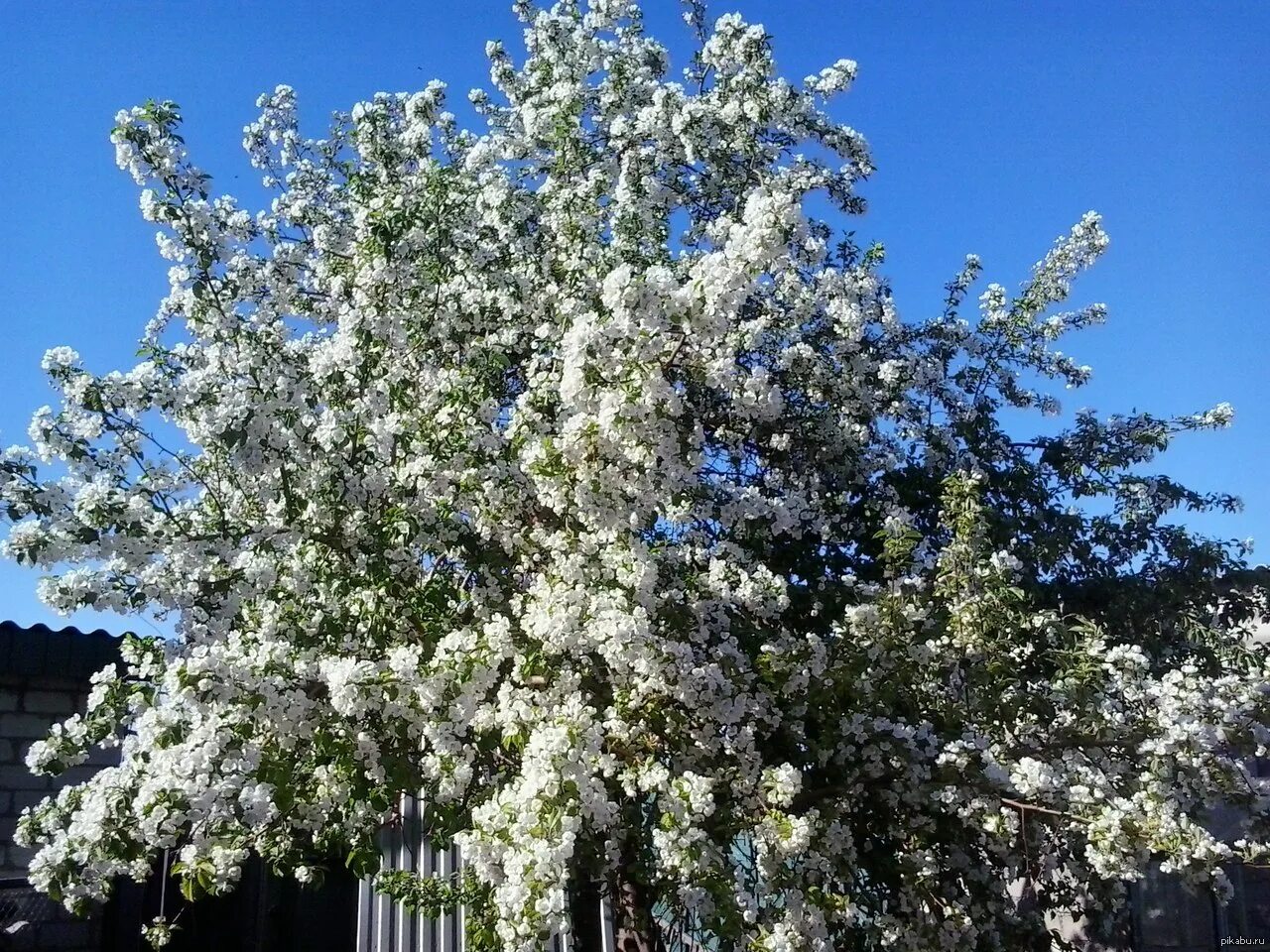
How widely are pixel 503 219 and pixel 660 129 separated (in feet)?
3.46

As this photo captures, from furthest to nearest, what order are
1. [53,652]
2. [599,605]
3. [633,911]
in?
[53,652] → [633,911] → [599,605]

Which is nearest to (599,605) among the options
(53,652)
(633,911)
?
(633,911)

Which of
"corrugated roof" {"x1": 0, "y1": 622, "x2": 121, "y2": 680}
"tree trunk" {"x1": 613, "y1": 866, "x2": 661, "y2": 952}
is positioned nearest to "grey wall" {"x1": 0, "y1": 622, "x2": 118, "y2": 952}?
"corrugated roof" {"x1": 0, "y1": 622, "x2": 121, "y2": 680}

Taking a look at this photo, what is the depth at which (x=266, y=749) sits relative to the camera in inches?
175

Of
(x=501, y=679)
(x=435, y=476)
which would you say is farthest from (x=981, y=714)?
(x=435, y=476)

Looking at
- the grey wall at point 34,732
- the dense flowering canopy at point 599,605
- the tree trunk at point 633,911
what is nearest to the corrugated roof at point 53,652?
the grey wall at point 34,732

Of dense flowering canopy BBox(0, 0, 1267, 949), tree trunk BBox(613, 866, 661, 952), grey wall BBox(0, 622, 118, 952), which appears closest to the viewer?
dense flowering canopy BBox(0, 0, 1267, 949)

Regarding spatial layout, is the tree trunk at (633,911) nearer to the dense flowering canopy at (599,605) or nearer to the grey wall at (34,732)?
the dense flowering canopy at (599,605)

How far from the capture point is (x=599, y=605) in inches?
174

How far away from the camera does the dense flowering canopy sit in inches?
168

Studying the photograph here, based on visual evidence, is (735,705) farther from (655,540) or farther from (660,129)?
(660,129)

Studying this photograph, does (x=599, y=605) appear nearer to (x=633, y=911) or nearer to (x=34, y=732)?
(x=633, y=911)

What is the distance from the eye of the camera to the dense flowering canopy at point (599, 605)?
4277mm

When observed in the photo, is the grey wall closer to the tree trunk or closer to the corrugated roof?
the corrugated roof
